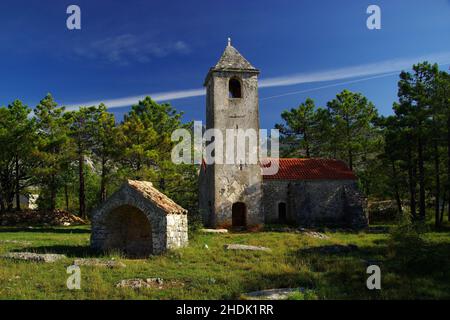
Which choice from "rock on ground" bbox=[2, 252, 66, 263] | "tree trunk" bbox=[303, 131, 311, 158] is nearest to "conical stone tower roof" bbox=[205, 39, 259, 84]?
"tree trunk" bbox=[303, 131, 311, 158]

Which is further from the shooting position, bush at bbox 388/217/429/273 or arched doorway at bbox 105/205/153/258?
arched doorway at bbox 105/205/153/258

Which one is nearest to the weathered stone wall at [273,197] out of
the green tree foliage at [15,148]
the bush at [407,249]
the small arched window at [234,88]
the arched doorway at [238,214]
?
the arched doorway at [238,214]

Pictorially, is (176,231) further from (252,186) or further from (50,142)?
(50,142)

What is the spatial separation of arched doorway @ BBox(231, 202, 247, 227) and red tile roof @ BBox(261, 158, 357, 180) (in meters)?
2.81

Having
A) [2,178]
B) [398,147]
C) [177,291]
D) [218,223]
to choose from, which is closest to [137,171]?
[218,223]

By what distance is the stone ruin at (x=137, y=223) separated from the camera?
47.3 ft

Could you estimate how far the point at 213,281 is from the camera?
32.5 ft

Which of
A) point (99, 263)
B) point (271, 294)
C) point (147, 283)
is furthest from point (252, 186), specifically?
point (271, 294)

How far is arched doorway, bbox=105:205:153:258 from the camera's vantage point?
1570 centimetres

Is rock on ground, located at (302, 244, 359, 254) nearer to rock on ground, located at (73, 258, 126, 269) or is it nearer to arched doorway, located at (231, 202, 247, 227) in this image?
rock on ground, located at (73, 258, 126, 269)

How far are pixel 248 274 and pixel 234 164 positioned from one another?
15.8 metres

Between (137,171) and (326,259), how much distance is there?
60.0 ft

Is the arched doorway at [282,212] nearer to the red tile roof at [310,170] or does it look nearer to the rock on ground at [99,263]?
the red tile roof at [310,170]
